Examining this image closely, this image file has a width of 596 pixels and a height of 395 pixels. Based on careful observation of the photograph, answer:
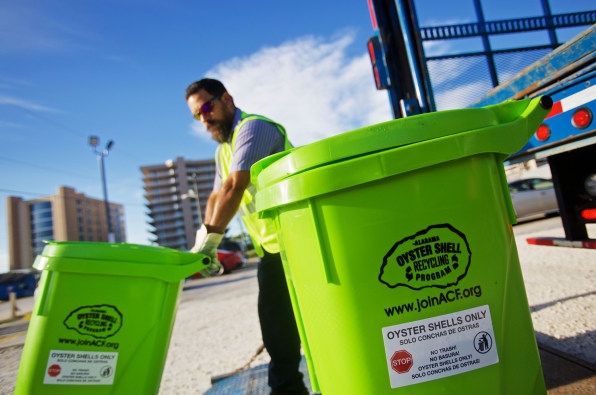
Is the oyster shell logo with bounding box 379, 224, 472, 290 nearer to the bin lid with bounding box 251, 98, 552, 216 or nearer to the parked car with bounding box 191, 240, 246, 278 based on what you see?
the bin lid with bounding box 251, 98, 552, 216

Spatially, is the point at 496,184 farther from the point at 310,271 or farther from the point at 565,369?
the point at 565,369

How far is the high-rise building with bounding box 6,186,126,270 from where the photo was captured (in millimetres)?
73312

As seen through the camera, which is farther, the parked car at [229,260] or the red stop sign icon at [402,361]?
the parked car at [229,260]

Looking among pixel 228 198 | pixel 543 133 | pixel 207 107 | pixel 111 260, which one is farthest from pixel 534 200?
pixel 111 260

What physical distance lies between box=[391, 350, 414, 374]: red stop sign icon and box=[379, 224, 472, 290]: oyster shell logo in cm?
16

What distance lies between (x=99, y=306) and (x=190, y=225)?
8382 centimetres

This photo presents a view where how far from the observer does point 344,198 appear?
85 centimetres

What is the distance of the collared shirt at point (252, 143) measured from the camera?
5.56 ft

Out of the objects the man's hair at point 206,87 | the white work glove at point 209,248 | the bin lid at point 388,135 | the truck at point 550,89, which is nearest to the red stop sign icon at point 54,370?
the white work glove at point 209,248

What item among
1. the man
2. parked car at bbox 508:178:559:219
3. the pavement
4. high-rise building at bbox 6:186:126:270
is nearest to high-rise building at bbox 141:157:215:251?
high-rise building at bbox 6:186:126:270

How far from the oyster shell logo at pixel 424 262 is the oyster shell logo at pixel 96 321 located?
1.07 m

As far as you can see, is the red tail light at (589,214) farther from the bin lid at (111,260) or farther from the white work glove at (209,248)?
the bin lid at (111,260)

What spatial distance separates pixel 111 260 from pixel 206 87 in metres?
1.21

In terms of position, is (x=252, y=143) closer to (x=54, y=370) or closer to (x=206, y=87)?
(x=206, y=87)
